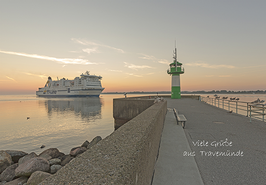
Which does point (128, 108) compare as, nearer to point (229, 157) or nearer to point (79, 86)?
point (229, 157)

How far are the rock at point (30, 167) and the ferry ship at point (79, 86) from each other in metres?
94.9

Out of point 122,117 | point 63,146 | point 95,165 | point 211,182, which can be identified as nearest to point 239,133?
point 211,182

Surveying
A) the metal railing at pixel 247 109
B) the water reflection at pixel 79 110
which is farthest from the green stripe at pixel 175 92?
the water reflection at pixel 79 110

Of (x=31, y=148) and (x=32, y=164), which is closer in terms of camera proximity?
(x=32, y=164)

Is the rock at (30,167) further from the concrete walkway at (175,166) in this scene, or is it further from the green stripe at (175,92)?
the green stripe at (175,92)

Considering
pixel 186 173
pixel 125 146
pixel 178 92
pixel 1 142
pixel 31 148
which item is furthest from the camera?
pixel 178 92

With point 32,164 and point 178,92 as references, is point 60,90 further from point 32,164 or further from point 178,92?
point 32,164

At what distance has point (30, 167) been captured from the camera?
4.70 m

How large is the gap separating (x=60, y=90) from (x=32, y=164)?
116883 mm

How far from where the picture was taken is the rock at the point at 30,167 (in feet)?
15.1

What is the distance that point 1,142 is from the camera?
11227mm

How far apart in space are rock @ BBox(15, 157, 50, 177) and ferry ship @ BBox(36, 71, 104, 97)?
311ft

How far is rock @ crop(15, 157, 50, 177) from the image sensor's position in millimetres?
4589

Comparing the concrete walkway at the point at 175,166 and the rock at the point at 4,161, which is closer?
the concrete walkway at the point at 175,166
